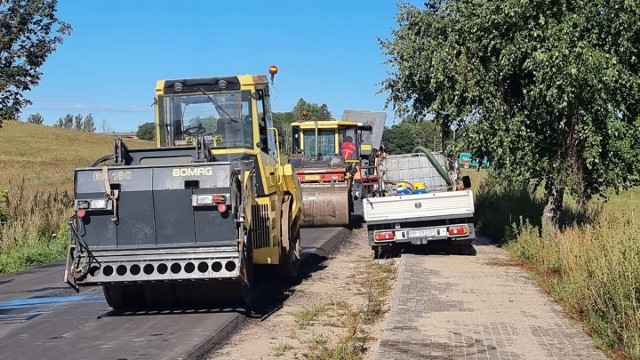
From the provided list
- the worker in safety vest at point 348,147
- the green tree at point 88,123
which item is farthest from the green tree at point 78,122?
the worker in safety vest at point 348,147

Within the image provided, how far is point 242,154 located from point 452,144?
19.7ft

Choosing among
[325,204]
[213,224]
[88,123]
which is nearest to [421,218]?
[325,204]

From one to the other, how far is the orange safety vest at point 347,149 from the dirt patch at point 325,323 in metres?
11.5

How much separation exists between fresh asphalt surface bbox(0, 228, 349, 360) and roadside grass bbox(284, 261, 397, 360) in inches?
36.6

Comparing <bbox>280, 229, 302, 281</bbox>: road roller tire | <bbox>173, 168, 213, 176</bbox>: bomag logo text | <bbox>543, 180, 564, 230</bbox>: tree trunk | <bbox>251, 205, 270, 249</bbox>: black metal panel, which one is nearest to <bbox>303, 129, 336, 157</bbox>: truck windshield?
<bbox>543, 180, 564, 230</bbox>: tree trunk

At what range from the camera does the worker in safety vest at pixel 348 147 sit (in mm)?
24688

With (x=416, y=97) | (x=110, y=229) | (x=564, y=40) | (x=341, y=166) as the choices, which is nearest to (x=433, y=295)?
(x=110, y=229)

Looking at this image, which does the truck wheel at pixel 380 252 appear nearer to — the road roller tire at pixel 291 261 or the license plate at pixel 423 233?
the license plate at pixel 423 233

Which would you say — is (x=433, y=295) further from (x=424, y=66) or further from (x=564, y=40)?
(x=424, y=66)

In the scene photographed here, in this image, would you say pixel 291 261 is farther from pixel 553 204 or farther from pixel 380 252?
pixel 553 204

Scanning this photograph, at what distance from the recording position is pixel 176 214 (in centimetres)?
862

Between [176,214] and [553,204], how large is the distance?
866 centimetres

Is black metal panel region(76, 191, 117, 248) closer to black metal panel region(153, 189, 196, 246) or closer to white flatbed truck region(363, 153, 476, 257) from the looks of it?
black metal panel region(153, 189, 196, 246)

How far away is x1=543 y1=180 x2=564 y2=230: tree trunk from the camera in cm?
1425
